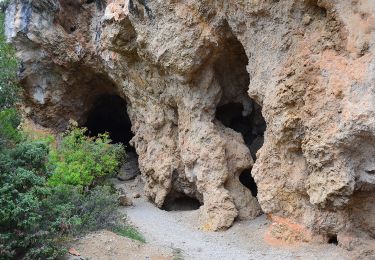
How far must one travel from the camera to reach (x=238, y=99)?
14.0 metres

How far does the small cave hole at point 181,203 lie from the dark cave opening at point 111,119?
7093 mm

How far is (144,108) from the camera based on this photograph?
15531mm

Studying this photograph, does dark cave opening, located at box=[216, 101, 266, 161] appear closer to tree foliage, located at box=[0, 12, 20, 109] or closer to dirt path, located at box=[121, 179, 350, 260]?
dirt path, located at box=[121, 179, 350, 260]

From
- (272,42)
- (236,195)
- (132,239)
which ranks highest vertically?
(272,42)

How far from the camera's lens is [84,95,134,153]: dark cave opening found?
21562 mm

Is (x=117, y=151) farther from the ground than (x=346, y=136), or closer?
closer

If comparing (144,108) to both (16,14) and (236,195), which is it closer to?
(236,195)

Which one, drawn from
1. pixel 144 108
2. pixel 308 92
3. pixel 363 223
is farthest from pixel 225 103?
pixel 363 223

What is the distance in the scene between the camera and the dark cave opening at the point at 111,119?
2156 centimetres

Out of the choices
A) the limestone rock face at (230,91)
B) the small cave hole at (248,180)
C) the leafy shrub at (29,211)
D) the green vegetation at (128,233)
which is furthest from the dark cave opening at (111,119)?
the leafy shrub at (29,211)

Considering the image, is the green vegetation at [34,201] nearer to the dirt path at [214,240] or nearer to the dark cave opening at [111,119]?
the dirt path at [214,240]

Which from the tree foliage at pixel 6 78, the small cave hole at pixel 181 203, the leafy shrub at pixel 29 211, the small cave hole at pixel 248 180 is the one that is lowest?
the small cave hole at pixel 181 203

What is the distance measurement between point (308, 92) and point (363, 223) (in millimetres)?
2823

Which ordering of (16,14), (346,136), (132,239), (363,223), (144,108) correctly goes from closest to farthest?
(346,136) < (363,223) < (132,239) < (144,108) < (16,14)
